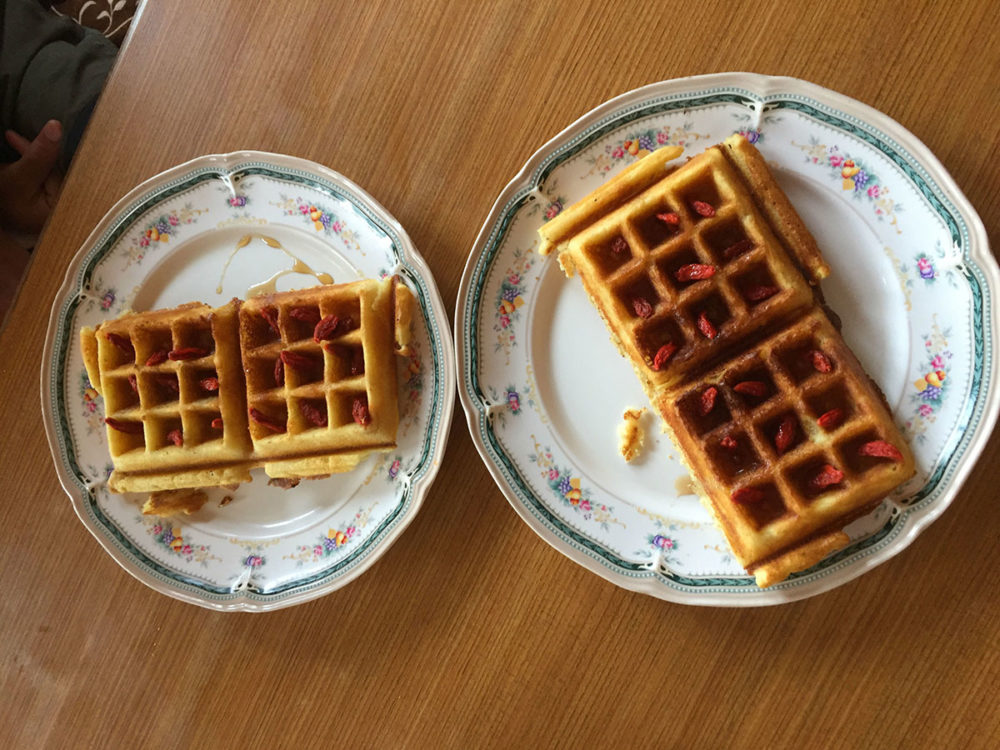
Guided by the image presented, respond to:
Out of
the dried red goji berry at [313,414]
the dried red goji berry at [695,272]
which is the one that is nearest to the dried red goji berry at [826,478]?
the dried red goji berry at [695,272]

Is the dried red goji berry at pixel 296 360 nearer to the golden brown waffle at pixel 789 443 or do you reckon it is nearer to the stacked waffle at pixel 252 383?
the stacked waffle at pixel 252 383

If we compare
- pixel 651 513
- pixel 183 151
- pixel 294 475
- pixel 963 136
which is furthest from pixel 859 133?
pixel 183 151

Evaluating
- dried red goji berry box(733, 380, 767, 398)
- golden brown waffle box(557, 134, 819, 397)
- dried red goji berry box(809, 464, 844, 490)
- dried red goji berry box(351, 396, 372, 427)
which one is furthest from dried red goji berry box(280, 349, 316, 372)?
dried red goji berry box(809, 464, 844, 490)

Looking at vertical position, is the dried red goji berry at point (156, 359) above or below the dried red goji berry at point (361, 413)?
below

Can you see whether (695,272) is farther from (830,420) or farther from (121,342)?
(121,342)

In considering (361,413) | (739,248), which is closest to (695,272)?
(739,248)
